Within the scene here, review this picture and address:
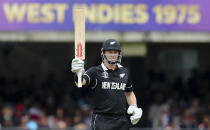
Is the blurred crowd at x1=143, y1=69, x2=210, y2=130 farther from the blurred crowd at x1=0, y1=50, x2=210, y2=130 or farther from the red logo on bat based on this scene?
the red logo on bat

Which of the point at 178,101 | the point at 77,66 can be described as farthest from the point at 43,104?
the point at 77,66

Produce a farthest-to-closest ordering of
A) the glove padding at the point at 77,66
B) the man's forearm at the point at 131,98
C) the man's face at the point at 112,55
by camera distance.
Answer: the man's forearm at the point at 131,98, the man's face at the point at 112,55, the glove padding at the point at 77,66

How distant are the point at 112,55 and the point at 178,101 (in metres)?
6.61

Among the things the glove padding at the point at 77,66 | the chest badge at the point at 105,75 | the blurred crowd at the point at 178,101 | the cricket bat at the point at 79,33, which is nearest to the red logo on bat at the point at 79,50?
the cricket bat at the point at 79,33

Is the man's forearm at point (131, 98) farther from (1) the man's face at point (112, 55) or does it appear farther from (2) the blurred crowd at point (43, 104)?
(2) the blurred crowd at point (43, 104)

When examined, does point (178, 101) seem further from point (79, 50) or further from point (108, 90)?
point (79, 50)

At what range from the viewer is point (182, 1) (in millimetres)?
12031

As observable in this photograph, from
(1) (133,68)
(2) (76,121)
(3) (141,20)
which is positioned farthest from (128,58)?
(2) (76,121)

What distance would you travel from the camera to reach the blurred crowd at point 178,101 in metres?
11.9

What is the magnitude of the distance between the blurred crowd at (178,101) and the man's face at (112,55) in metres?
4.86

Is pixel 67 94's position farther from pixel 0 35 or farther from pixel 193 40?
pixel 193 40

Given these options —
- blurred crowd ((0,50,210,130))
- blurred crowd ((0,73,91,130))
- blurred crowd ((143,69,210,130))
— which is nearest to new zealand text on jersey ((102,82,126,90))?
blurred crowd ((0,73,91,130))

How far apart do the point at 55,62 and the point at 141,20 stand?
5.06m

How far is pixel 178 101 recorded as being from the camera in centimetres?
1302
